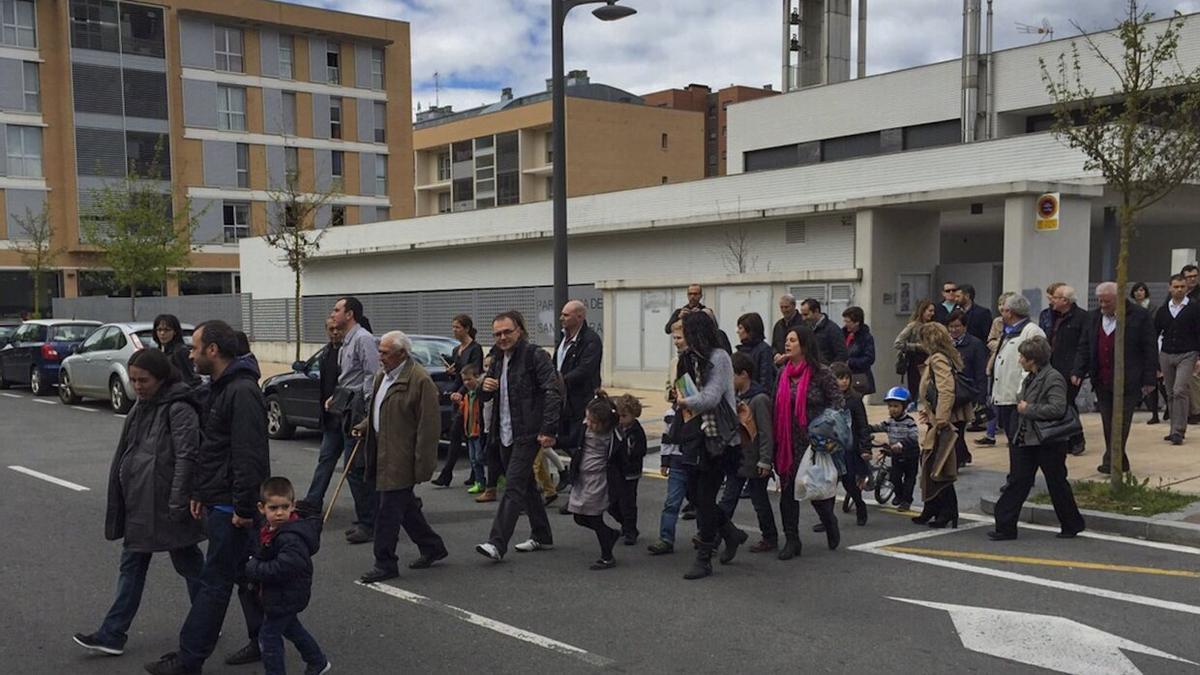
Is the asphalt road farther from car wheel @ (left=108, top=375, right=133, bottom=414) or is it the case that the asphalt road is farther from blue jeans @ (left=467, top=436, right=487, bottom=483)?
car wheel @ (left=108, top=375, right=133, bottom=414)

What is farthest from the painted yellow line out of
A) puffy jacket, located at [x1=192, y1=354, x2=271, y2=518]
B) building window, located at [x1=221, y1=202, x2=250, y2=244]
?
building window, located at [x1=221, y1=202, x2=250, y2=244]

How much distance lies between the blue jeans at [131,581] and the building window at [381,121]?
5553 centimetres

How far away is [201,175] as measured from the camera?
51969mm

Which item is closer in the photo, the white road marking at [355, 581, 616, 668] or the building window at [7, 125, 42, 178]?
the white road marking at [355, 581, 616, 668]

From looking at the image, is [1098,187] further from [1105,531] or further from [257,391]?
[257,391]

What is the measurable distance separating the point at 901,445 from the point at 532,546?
3.32 metres

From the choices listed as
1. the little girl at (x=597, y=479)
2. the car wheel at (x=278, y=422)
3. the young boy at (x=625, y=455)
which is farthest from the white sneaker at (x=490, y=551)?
the car wheel at (x=278, y=422)

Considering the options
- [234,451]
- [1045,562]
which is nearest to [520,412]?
[234,451]

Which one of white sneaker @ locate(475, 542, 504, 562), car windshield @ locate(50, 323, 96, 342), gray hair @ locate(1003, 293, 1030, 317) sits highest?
gray hair @ locate(1003, 293, 1030, 317)

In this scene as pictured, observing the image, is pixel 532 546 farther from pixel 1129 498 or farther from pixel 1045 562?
pixel 1129 498

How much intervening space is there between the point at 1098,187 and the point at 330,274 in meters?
23.0

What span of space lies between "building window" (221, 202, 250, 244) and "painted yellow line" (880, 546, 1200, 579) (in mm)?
50377

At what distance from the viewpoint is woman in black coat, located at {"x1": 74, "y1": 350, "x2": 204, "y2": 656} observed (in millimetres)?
4945

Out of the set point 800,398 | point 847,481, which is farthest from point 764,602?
point 847,481
